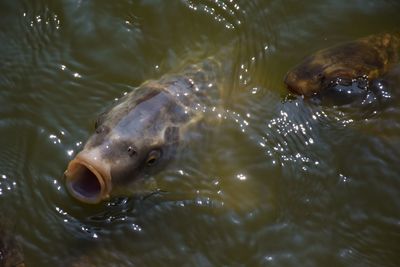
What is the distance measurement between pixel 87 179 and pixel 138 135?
37 cm

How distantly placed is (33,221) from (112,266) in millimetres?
534

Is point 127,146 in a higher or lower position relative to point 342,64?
lower

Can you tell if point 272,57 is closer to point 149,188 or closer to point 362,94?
point 362,94

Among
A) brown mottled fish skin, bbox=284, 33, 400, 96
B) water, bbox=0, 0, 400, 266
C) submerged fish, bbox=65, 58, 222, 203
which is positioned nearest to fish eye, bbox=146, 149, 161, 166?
submerged fish, bbox=65, 58, 222, 203

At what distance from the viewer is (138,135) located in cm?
351

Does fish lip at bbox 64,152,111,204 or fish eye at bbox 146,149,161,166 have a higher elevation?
fish eye at bbox 146,149,161,166

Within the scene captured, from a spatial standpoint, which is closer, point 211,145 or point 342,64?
point 211,145

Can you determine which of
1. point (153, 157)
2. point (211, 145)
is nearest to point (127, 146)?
point (153, 157)

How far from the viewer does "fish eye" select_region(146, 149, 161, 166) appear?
3.58 m

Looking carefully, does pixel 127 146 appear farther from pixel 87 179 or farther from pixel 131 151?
pixel 87 179

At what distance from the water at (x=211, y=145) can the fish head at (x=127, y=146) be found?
20cm

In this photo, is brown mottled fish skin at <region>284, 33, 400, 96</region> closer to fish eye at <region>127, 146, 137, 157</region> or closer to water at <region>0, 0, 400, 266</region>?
water at <region>0, 0, 400, 266</region>

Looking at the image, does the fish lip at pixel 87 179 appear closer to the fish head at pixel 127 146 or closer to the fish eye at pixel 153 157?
the fish head at pixel 127 146

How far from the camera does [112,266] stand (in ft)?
11.3
